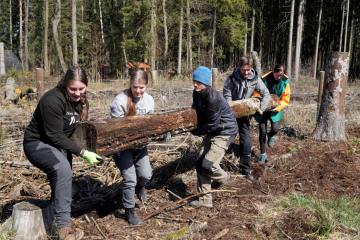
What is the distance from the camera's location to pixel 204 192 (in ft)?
15.6

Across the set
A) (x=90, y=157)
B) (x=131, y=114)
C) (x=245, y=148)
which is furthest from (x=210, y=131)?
(x=90, y=157)

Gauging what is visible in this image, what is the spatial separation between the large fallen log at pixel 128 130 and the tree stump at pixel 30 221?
710 mm

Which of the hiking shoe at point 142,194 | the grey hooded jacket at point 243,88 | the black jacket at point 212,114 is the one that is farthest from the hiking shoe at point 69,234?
the grey hooded jacket at point 243,88

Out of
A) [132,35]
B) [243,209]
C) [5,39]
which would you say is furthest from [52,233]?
[5,39]

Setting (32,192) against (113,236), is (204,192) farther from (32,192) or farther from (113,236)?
(32,192)

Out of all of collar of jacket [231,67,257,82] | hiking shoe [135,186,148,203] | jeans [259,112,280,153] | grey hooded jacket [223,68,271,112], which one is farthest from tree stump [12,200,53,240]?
jeans [259,112,280,153]

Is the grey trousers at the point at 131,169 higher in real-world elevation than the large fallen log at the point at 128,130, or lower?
lower

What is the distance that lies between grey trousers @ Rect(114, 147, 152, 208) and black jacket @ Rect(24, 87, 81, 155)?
687mm

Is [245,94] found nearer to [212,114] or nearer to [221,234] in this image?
[212,114]

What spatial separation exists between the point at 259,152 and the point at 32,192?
11.6ft

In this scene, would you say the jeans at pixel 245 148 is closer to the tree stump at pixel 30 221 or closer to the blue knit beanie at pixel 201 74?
the blue knit beanie at pixel 201 74

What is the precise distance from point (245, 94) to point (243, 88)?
0.10 metres

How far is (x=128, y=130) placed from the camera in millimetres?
4223

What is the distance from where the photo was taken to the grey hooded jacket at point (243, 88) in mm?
5773
